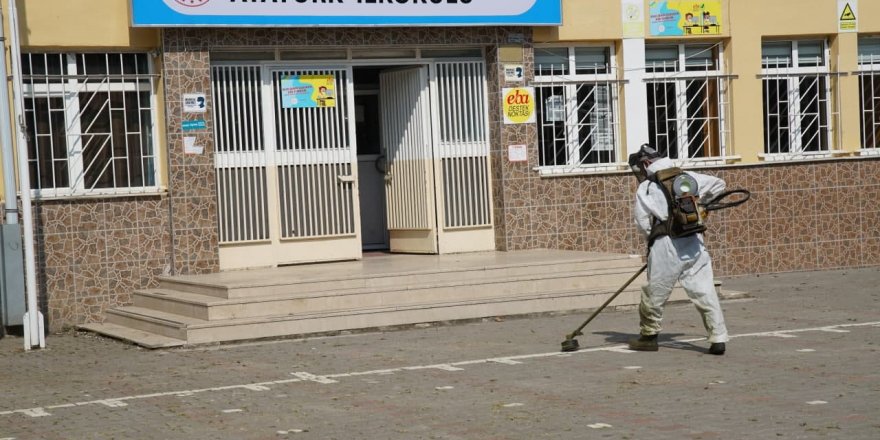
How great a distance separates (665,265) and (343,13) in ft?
21.4

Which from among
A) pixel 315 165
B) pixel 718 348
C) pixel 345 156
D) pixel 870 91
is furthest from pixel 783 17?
pixel 718 348

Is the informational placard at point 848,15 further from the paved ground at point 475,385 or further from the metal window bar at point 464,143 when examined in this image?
the paved ground at point 475,385

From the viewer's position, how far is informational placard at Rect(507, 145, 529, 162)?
691 inches

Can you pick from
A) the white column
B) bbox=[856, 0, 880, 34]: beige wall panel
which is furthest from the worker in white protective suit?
bbox=[856, 0, 880, 34]: beige wall panel

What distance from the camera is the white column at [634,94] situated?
18172 millimetres

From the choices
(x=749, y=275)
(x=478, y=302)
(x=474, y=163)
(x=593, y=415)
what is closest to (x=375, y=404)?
(x=593, y=415)

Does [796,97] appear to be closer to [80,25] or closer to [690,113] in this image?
[690,113]

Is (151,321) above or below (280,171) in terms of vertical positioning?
below

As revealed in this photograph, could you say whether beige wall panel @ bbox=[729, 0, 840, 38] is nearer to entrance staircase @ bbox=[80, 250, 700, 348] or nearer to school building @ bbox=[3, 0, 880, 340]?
school building @ bbox=[3, 0, 880, 340]

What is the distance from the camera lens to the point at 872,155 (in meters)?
19.5

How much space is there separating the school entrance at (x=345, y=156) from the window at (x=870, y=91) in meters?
6.02

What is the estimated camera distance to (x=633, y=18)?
18125 millimetres

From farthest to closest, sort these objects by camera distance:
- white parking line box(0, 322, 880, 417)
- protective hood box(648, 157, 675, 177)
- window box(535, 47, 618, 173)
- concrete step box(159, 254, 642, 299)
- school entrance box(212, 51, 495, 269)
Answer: window box(535, 47, 618, 173) < school entrance box(212, 51, 495, 269) < concrete step box(159, 254, 642, 299) < protective hood box(648, 157, 675, 177) < white parking line box(0, 322, 880, 417)

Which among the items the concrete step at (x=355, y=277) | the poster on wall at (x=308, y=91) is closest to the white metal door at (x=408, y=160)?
the poster on wall at (x=308, y=91)
